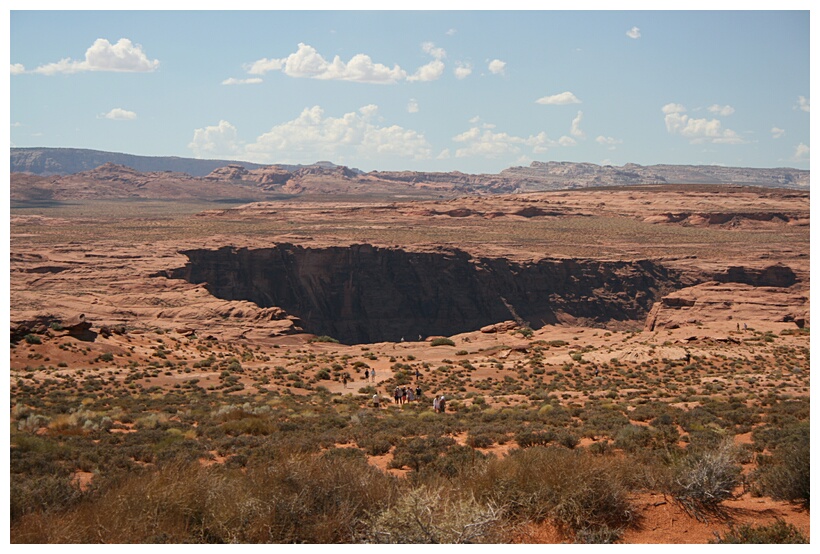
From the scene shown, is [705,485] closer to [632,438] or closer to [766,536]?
[766,536]

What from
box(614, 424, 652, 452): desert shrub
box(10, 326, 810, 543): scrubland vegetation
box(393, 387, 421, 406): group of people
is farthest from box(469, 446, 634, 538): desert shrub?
box(393, 387, 421, 406): group of people

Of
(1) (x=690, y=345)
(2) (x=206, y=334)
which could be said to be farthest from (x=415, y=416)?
(2) (x=206, y=334)

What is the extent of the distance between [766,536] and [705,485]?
5.80 ft

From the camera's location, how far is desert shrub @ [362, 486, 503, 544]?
7.65 meters

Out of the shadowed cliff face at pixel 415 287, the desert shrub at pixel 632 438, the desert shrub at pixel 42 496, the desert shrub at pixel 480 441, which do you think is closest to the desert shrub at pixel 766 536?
the desert shrub at pixel 632 438

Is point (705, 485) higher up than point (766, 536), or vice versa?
point (766, 536)

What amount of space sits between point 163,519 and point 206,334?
3864 centimetres

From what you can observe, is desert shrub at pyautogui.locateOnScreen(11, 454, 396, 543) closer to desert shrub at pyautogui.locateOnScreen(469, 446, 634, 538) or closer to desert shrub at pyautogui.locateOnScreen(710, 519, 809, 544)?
desert shrub at pyautogui.locateOnScreen(469, 446, 634, 538)

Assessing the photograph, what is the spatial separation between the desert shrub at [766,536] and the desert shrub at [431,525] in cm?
258

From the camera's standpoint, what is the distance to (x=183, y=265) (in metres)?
65.4

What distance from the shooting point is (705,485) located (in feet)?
34.0

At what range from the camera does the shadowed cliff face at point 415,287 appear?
67.1 meters

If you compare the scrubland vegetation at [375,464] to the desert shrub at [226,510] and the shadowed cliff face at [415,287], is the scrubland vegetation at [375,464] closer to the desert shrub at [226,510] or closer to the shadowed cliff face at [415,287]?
the desert shrub at [226,510]

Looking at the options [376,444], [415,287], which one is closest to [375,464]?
[376,444]
